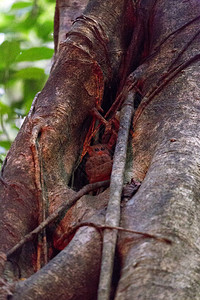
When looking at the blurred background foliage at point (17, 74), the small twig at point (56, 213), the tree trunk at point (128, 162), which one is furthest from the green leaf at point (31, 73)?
the small twig at point (56, 213)

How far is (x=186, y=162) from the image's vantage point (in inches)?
56.4

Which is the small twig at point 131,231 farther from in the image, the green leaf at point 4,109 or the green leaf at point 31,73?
the green leaf at point 31,73

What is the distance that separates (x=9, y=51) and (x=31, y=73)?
0.22m

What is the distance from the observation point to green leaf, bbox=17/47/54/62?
316 cm

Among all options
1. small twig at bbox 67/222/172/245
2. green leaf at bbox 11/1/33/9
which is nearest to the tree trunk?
small twig at bbox 67/222/172/245

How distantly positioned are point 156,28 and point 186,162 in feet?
4.14

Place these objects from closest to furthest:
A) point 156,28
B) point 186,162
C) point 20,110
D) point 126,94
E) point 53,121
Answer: point 186,162 → point 53,121 → point 126,94 → point 156,28 → point 20,110

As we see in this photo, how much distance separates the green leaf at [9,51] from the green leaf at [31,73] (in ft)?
0.37

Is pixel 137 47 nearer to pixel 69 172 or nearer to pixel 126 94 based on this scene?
pixel 126 94

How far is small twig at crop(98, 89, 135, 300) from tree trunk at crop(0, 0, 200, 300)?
3 cm

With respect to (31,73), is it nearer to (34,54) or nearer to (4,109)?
(34,54)

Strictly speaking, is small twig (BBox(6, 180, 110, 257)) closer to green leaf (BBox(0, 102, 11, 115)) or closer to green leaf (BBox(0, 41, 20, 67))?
green leaf (BBox(0, 102, 11, 115))

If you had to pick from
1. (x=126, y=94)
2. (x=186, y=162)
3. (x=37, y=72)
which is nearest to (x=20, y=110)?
(x=37, y=72)

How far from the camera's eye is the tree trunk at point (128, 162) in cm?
111
